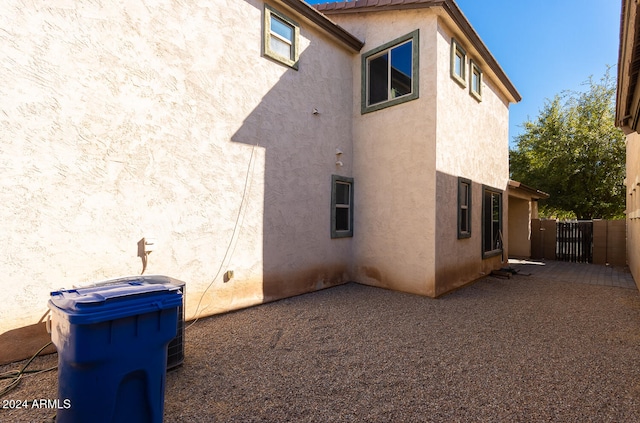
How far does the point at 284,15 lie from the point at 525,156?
20028 millimetres

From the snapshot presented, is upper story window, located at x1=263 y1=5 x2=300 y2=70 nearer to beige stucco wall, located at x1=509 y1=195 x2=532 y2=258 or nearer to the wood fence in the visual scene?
beige stucco wall, located at x1=509 y1=195 x2=532 y2=258

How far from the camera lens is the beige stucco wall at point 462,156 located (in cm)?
674

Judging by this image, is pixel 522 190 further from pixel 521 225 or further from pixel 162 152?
pixel 162 152

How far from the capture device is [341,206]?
7754mm

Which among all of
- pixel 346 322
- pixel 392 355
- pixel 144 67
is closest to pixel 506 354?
pixel 392 355

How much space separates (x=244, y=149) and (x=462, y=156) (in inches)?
217

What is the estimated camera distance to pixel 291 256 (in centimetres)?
654

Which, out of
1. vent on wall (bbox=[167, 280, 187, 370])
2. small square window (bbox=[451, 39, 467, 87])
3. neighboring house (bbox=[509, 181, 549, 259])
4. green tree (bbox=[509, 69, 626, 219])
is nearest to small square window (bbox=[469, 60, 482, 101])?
small square window (bbox=[451, 39, 467, 87])

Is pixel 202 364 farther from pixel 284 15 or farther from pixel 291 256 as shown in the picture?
pixel 284 15

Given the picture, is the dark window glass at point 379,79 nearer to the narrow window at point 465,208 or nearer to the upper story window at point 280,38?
the upper story window at point 280,38

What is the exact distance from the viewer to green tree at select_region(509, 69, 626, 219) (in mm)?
16172

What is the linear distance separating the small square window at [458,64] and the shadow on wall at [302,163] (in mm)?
2617

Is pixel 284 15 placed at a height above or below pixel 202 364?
above

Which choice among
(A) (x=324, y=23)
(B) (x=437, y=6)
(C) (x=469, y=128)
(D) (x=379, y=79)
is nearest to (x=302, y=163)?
(D) (x=379, y=79)
